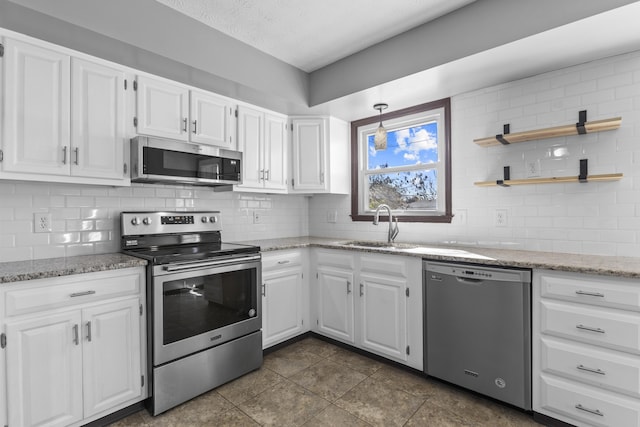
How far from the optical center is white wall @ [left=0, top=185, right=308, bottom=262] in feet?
6.75

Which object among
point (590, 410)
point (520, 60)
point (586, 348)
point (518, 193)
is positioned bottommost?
point (590, 410)

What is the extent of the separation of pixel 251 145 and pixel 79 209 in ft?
4.66

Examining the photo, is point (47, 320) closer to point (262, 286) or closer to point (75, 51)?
point (262, 286)

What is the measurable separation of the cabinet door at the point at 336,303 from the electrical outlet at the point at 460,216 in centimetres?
104

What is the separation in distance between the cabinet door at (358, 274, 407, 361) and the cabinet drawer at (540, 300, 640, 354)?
3.04 ft

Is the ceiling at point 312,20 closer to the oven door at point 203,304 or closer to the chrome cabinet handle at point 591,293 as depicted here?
the oven door at point 203,304

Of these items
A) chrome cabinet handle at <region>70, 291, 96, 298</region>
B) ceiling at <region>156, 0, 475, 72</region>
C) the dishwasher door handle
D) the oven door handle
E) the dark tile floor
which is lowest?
the dark tile floor

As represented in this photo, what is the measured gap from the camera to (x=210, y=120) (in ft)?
8.87

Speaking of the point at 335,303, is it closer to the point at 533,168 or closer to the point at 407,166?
the point at 407,166

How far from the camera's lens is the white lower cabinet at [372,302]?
2471 millimetres

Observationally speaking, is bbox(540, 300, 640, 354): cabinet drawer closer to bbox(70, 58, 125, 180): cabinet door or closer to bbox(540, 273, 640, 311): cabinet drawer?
bbox(540, 273, 640, 311): cabinet drawer

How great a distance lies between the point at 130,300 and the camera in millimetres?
1992

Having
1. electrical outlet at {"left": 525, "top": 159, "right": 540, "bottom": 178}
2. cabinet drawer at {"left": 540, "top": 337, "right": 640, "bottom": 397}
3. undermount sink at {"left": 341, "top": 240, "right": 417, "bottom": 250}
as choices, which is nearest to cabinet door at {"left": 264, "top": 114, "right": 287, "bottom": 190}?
undermount sink at {"left": 341, "top": 240, "right": 417, "bottom": 250}

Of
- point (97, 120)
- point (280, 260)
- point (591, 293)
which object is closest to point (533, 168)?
point (591, 293)
